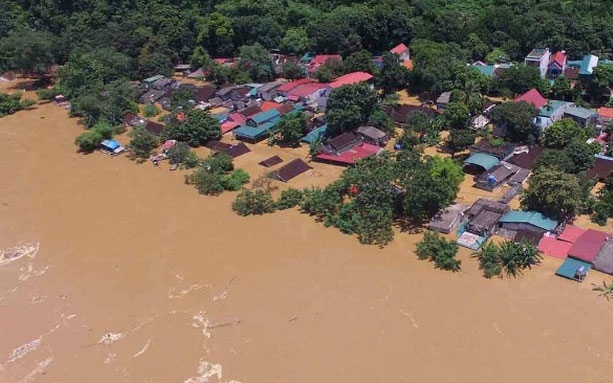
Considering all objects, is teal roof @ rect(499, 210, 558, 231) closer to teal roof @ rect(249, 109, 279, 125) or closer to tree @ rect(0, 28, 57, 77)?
teal roof @ rect(249, 109, 279, 125)

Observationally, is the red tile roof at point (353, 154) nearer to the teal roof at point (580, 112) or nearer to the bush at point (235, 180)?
the bush at point (235, 180)

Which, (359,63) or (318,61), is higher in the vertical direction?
(359,63)

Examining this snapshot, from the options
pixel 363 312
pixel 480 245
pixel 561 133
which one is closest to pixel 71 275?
pixel 363 312

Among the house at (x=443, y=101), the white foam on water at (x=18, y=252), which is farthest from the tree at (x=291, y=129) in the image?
the white foam on water at (x=18, y=252)

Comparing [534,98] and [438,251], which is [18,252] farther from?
[534,98]

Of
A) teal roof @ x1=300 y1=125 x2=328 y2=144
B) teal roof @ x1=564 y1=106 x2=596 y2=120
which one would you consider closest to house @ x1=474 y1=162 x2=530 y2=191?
teal roof @ x1=564 y1=106 x2=596 y2=120

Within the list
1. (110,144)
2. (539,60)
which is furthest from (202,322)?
(539,60)
